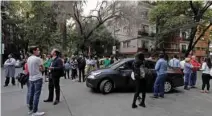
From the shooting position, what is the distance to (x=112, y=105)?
21.7ft

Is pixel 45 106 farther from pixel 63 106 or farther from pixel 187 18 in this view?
pixel 187 18

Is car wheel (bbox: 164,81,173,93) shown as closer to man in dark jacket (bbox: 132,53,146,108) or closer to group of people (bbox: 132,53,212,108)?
group of people (bbox: 132,53,212,108)

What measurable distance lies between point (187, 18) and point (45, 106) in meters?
20.5

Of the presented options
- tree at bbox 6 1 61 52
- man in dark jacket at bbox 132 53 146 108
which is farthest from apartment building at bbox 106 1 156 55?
man in dark jacket at bbox 132 53 146 108

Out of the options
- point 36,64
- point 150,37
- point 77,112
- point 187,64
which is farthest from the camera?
point 150,37

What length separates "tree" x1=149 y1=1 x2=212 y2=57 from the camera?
22.6 metres

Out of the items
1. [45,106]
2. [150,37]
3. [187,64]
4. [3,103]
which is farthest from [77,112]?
[150,37]

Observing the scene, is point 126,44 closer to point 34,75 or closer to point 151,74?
point 151,74

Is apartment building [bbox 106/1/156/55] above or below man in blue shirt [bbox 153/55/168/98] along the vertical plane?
above

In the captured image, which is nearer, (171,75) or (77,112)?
(77,112)

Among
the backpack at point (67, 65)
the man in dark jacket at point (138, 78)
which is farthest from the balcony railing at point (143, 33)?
the man in dark jacket at point (138, 78)

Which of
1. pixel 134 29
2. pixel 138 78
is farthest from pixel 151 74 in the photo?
pixel 134 29

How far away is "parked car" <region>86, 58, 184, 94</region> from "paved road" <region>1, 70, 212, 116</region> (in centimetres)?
32

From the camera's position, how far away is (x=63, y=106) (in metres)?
6.40
